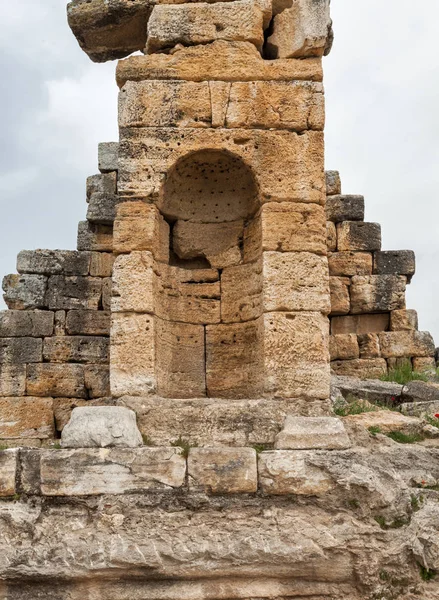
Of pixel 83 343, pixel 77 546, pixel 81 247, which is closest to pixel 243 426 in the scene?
pixel 77 546

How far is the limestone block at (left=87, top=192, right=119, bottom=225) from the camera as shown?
10469 mm

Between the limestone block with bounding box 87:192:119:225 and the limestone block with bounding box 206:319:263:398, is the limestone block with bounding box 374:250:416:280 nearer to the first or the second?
the limestone block with bounding box 87:192:119:225

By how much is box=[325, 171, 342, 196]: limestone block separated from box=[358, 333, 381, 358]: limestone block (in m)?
2.30

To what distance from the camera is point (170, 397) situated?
6082 mm

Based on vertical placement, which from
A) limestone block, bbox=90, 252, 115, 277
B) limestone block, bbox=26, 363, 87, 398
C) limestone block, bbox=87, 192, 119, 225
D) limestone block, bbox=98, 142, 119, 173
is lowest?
limestone block, bbox=26, 363, 87, 398

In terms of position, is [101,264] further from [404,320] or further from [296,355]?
[296,355]

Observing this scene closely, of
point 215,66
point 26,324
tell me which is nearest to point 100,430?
A: point 215,66

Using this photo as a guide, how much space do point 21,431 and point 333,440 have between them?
6071mm

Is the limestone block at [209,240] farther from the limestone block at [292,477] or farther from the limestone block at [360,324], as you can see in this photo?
the limestone block at [360,324]

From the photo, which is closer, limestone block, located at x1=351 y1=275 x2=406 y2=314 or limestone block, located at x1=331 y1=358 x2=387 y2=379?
limestone block, located at x1=331 y1=358 x2=387 y2=379

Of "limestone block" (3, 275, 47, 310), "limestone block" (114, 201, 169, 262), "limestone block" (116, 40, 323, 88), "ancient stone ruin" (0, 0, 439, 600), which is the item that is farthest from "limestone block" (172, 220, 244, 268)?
"limestone block" (3, 275, 47, 310)

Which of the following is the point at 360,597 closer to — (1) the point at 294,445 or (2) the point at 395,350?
(1) the point at 294,445

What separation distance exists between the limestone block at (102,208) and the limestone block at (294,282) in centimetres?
507

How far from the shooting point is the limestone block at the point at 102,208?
10469 mm
